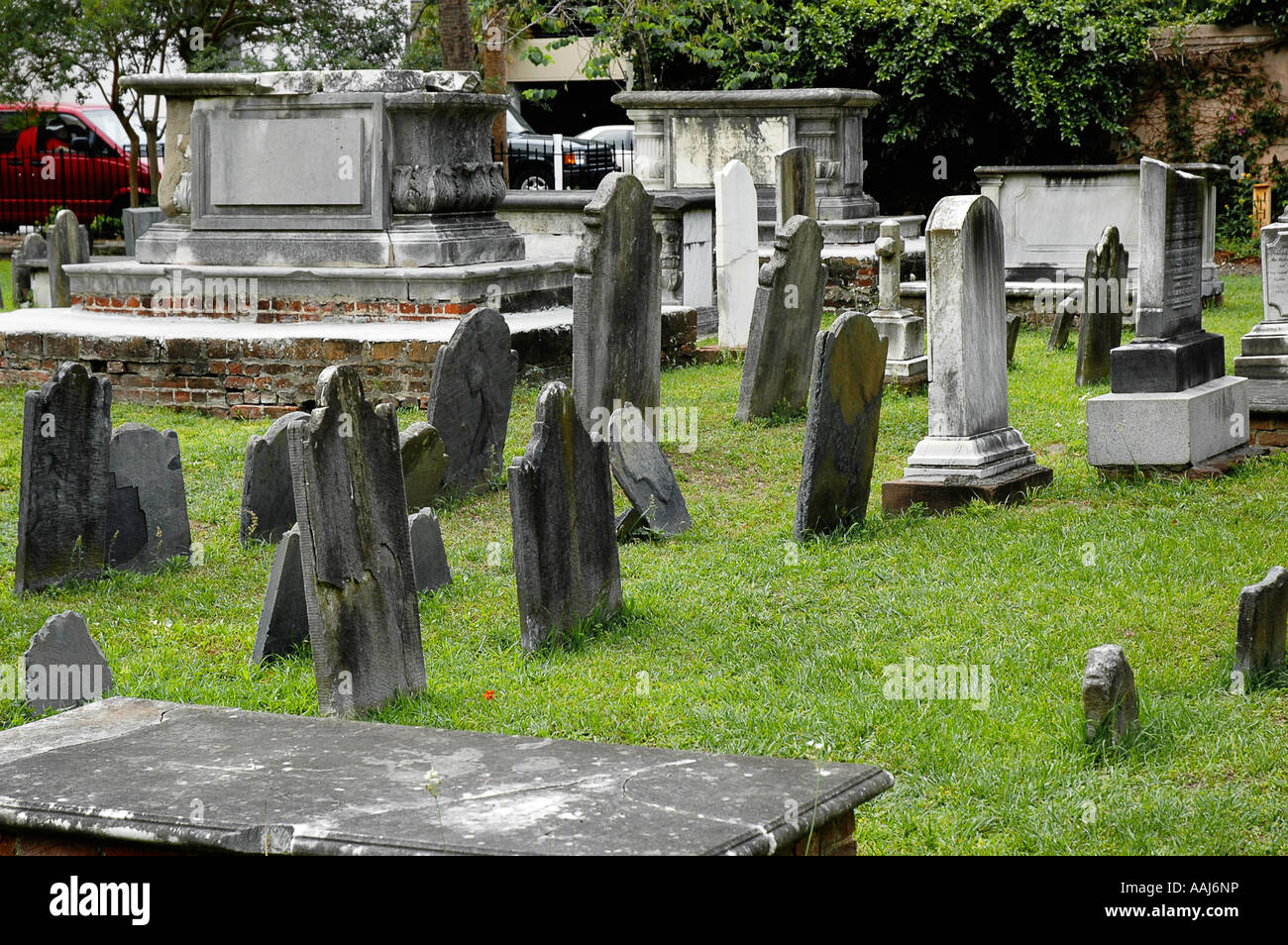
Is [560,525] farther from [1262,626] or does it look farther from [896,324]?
[896,324]

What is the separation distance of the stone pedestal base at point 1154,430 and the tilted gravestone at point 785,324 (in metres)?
2.71

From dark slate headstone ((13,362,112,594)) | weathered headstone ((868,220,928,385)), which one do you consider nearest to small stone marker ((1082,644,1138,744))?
dark slate headstone ((13,362,112,594))

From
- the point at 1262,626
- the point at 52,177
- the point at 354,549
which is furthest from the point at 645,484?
the point at 52,177

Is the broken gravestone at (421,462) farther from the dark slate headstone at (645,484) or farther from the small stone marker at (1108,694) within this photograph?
the small stone marker at (1108,694)

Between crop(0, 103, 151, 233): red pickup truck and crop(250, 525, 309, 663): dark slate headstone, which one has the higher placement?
crop(0, 103, 151, 233): red pickup truck

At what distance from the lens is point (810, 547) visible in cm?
686

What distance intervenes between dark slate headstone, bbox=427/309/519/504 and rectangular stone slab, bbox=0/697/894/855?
473 centimetres

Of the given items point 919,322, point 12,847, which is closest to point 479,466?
point 919,322

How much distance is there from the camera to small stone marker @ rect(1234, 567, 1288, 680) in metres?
4.65

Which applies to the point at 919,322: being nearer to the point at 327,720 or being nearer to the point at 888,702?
the point at 888,702

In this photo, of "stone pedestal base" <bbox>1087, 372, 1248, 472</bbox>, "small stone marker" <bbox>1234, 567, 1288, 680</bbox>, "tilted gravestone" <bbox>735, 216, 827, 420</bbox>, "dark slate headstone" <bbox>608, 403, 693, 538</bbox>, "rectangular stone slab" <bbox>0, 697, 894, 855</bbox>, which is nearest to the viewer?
"rectangular stone slab" <bbox>0, 697, 894, 855</bbox>

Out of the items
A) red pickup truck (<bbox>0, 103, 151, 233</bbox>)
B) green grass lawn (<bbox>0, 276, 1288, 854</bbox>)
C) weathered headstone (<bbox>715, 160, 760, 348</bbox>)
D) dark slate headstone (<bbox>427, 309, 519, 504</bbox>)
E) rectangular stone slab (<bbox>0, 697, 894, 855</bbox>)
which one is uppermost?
red pickup truck (<bbox>0, 103, 151, 233</bbox>)

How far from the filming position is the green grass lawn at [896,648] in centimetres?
397

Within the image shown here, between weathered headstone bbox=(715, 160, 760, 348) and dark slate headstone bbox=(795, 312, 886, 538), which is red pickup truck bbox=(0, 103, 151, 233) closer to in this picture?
weathered headstone bbox=(715, 160, 760, 348)
